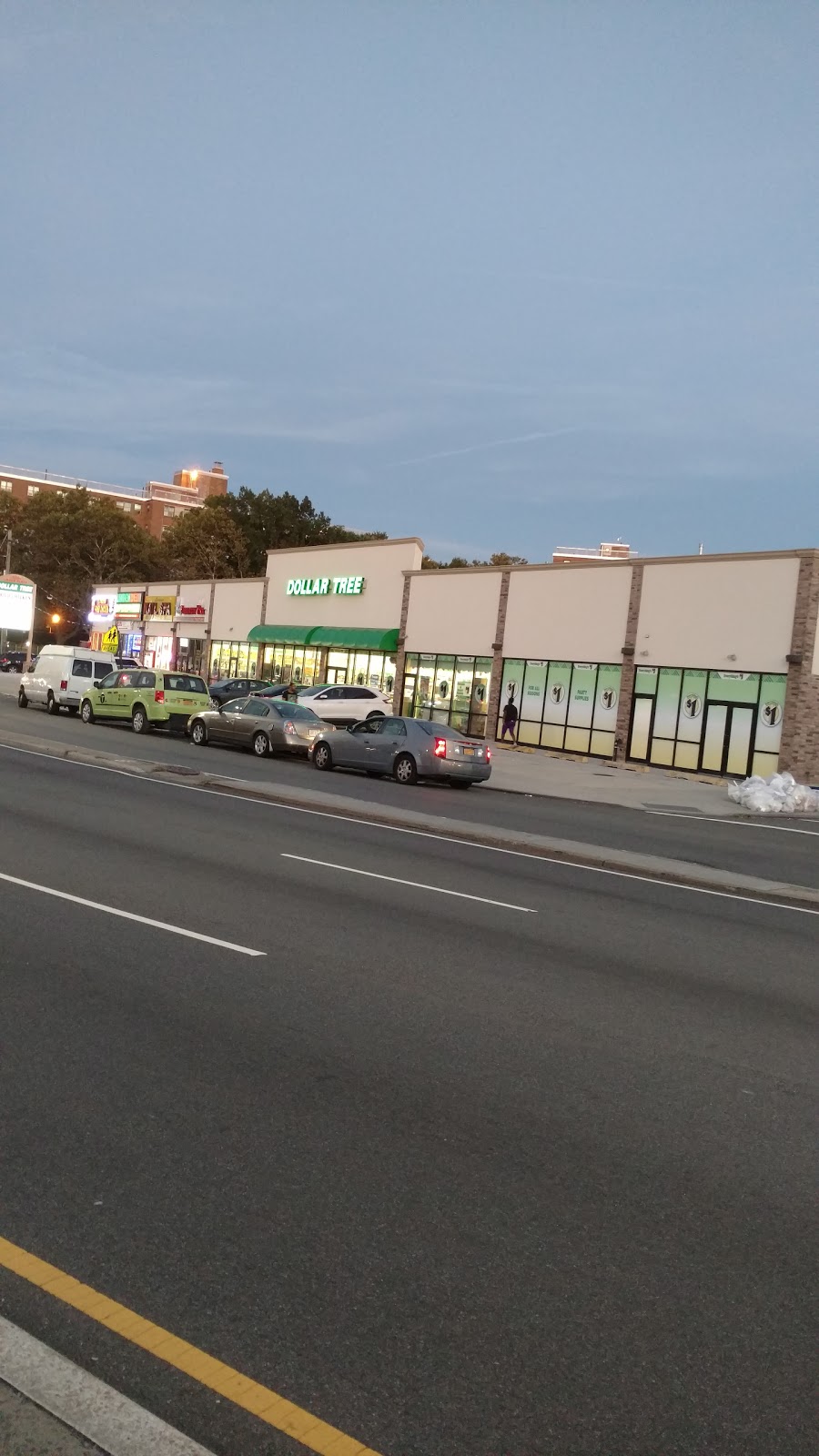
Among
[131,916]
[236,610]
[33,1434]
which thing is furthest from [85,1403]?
[236,610]

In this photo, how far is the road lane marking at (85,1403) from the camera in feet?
9.68

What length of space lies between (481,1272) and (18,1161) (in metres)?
1.93

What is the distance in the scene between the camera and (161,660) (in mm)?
65188

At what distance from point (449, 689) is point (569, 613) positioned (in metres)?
7.09

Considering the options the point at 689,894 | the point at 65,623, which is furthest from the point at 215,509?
the point at 689,894

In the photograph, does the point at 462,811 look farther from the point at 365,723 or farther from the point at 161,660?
the point at 161,660

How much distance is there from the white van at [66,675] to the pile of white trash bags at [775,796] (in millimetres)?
19520

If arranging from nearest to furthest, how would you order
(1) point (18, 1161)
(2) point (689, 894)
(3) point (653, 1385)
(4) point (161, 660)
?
(3) point (653, 1385) < (1) point (18, 1161) < (2) point (689, 894) < (4) point (161, 660)

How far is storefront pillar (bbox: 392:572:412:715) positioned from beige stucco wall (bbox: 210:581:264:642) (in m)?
12.0

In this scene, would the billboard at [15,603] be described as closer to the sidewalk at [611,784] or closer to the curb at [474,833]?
the sidewalk at [611,784]

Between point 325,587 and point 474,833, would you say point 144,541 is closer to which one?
point 325,587

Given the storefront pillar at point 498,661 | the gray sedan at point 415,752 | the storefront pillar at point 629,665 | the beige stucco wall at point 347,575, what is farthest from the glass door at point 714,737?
the beige stucco wall at point 347,575

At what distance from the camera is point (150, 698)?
103 feet

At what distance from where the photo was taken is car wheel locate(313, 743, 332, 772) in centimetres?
2627
